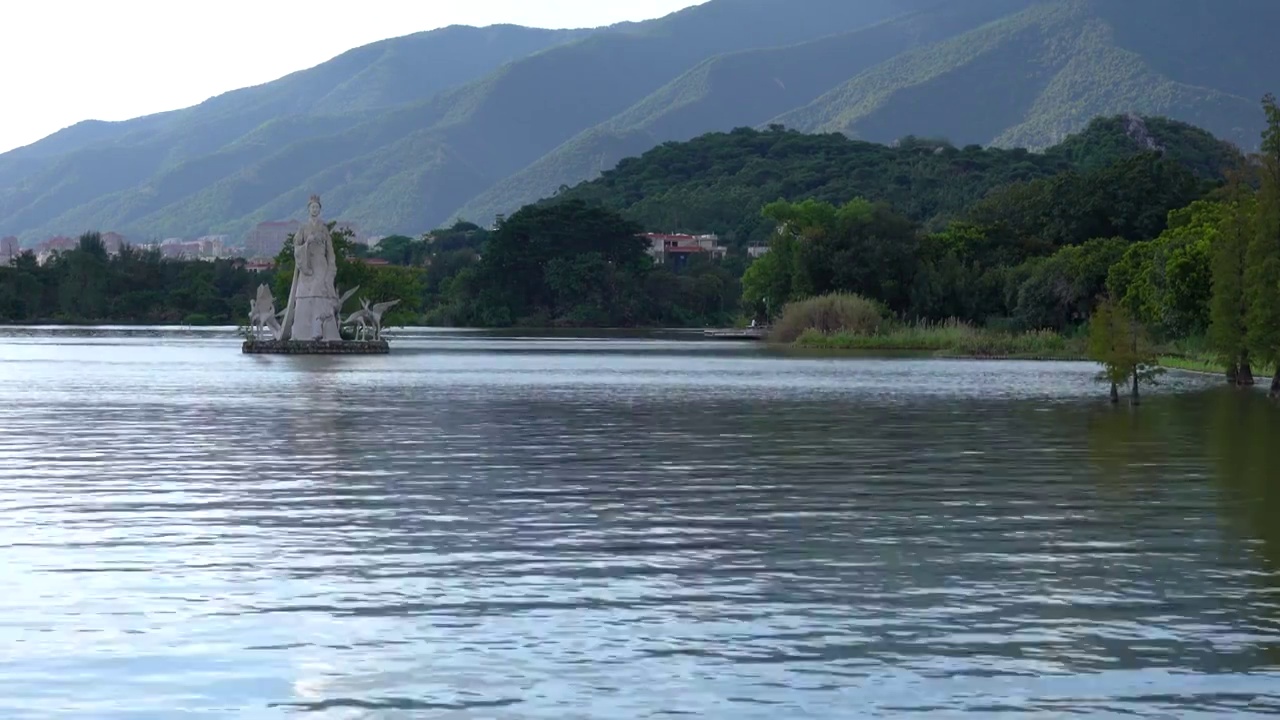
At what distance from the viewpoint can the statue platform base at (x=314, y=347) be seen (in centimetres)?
7844

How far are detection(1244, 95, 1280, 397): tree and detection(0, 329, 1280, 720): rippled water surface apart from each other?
10198 millimetres

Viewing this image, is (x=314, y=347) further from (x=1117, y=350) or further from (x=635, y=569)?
(x=635, y=569)

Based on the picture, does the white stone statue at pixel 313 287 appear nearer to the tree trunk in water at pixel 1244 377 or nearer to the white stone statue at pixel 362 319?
the white stone statue at pixel 362 319

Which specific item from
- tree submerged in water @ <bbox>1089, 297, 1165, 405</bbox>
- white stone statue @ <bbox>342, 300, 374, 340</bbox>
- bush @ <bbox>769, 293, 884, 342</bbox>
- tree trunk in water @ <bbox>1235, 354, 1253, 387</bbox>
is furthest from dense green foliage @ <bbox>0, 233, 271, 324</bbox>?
tree submerged in water @ <bbox>1089, 297, 1165, 405</bbox>

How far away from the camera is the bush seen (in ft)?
308


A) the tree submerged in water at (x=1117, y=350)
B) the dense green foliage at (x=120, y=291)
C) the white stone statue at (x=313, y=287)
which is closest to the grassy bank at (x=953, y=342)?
the white stone statue at (x=313, y=287)

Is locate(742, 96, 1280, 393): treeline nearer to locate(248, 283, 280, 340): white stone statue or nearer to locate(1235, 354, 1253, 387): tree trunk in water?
locate(1235, 354, 1253, 387): tree trunk in water

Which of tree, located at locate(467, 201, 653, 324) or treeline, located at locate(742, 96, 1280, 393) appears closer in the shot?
treeline, located at locate(742, 96, 1280, 393)

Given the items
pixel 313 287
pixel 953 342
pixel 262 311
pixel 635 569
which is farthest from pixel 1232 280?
pixel 262 311

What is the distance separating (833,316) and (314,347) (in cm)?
2880

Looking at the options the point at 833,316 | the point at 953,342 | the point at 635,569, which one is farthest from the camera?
the point at 833,316

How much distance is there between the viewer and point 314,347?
80312 millimetres

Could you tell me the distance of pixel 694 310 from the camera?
520 feet

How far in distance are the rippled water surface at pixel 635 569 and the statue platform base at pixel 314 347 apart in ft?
152
